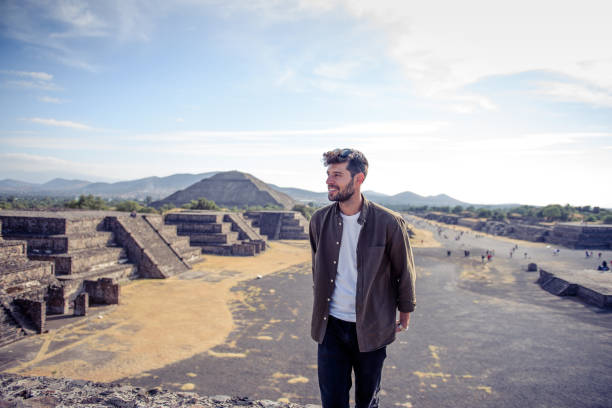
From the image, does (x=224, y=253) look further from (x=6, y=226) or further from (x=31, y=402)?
(x=31, y=402)

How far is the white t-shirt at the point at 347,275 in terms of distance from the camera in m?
2.87

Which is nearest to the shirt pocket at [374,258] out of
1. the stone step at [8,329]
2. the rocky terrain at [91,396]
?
the rocky terrain at [91,396]

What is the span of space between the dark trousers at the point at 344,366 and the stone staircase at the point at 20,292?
11775 millimetres

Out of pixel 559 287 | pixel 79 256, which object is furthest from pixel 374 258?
pixel 559 287

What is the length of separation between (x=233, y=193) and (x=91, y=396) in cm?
10951

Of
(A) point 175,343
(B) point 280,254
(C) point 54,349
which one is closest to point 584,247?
(B) point 280,254

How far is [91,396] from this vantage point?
14.7 feet

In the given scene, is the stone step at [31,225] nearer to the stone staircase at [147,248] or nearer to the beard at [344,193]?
the stone staircase at [147,248]

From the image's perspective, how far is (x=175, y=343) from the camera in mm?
10938

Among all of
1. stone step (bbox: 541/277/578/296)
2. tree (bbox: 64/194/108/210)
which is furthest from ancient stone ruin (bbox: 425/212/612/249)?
tree (bbox: 64/194/108/210)

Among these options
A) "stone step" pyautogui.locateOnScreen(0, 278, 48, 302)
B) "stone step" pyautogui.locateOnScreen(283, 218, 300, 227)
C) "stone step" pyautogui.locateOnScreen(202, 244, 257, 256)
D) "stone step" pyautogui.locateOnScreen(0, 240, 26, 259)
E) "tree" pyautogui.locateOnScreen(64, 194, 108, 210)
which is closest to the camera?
"stone step" pyautogui.locateOnScreen(0, 278, 48, 302)

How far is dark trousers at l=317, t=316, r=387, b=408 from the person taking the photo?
9.18 ft

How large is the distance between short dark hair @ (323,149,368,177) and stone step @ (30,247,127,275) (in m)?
17.5

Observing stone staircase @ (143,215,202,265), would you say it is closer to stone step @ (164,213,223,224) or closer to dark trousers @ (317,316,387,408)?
stone step @ (164,213,223,224)
